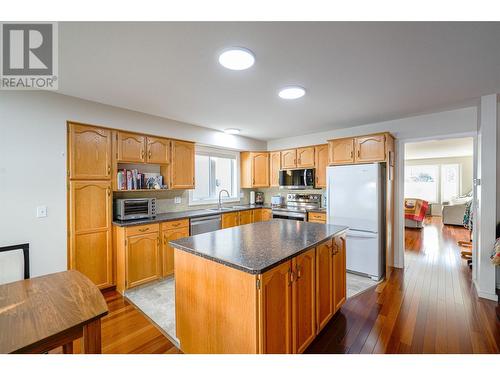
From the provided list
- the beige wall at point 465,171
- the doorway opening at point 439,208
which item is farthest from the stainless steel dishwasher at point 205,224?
the beige wall at point 465,171

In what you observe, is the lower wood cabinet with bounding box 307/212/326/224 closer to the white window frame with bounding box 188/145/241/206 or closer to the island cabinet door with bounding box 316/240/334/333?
the white window frame with bounding box 188/145/241/206

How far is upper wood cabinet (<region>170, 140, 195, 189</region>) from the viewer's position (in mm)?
3545

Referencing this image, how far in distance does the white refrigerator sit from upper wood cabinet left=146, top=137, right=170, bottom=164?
2.59 m

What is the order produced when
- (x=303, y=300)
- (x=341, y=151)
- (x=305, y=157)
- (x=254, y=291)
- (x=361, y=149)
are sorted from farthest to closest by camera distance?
(x=305, y=157), (x=341, y=151), (x=361, y=149), (x=303, y=300), (x=254, y=291)

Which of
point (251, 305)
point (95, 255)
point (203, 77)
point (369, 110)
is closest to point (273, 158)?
point (369, 110)

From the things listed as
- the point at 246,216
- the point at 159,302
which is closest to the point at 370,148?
the point at 246,216

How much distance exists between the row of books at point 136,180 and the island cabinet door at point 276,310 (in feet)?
8.24

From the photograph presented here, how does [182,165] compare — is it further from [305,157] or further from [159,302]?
[305,157]

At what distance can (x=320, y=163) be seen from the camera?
4.29 meters

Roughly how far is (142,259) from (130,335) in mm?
1054

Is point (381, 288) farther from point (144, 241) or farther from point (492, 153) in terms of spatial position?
point (144, 241)

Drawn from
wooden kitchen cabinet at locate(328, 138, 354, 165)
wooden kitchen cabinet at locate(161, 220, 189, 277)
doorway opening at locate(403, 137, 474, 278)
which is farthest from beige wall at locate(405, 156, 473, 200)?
wooden kitchen cabinet at locate(161, 220, 189, 277)

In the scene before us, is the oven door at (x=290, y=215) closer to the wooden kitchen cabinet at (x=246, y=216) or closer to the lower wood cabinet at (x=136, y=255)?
the wooden kitchen cabinet at (x=246, y=216)
